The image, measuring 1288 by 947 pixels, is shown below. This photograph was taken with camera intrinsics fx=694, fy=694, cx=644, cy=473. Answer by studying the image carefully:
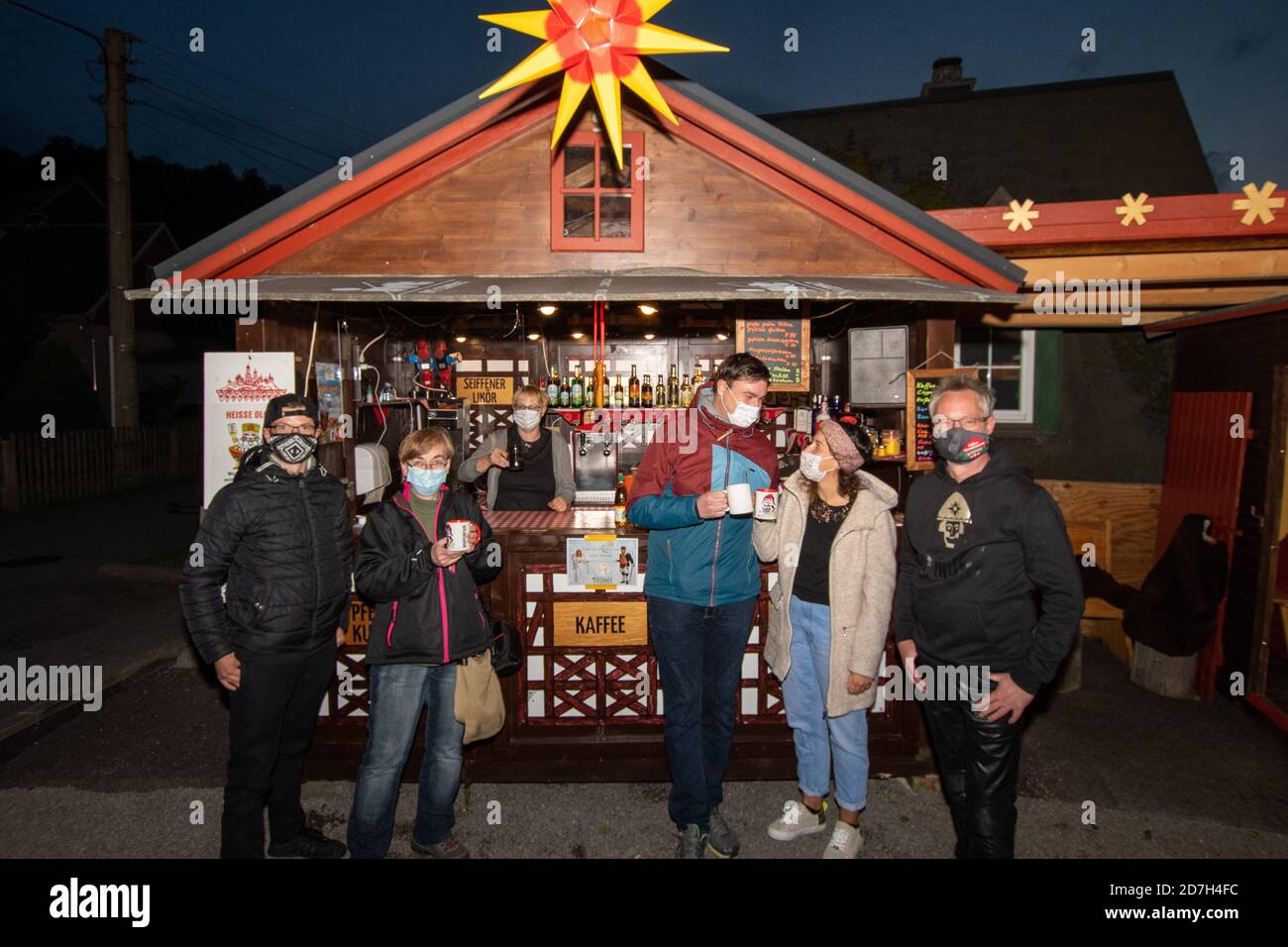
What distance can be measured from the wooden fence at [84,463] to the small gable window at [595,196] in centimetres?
1570

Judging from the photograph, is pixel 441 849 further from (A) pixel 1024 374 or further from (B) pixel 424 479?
(A) pixel 1024 374

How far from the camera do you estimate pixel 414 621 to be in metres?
3.85

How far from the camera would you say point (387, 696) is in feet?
12.7

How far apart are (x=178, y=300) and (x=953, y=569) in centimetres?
623

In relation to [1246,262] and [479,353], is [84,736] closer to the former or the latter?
[479,353]

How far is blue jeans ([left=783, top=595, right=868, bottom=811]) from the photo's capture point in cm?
409

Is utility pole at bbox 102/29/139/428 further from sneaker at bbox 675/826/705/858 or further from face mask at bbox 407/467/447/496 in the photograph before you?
sneaker at bbox 675/826/705/858

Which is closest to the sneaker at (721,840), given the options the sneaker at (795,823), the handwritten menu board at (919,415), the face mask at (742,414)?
the sneaker at (795,823)

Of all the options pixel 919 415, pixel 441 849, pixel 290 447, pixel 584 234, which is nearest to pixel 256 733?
pixel 441 849

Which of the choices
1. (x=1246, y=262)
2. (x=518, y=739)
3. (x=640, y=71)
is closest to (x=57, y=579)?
(x=518, y=739)

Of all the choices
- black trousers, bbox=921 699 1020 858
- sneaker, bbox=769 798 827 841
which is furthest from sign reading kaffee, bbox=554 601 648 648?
black trousers, bbox=921 699 1020 858

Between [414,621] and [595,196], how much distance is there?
14.5 feet

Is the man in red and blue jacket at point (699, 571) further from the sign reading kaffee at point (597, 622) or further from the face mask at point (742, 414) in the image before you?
the sign reading kaffee at point (597, 622)

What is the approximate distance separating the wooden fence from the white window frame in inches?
745
